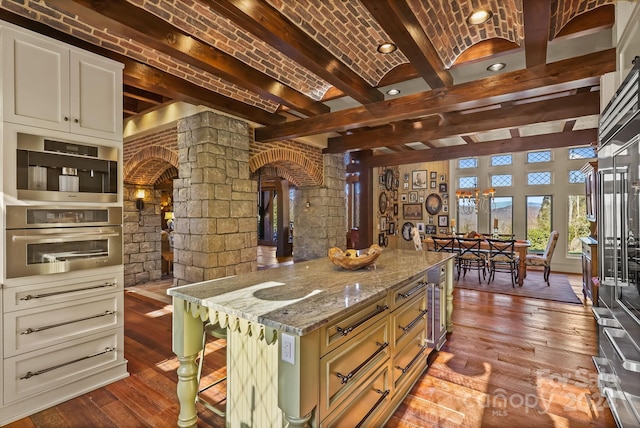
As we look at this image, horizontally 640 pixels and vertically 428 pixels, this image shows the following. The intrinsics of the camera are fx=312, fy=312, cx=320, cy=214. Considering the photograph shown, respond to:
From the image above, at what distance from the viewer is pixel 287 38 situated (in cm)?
236

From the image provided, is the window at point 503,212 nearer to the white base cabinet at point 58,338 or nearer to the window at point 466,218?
the window at point 466,218

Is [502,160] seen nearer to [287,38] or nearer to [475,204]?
[475,204]

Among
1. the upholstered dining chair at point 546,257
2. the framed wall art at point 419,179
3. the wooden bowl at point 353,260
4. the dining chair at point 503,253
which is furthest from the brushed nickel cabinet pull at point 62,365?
the framed wall art at point 419,179

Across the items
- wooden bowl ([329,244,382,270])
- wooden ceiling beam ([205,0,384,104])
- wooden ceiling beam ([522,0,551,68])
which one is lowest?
wooden bowl ([329,244,382,270])

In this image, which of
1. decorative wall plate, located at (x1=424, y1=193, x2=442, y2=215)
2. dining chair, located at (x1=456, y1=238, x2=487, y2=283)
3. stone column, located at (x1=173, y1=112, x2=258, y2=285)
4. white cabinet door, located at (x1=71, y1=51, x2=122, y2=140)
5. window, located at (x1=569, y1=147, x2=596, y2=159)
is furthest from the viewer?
decorative wall plate, located at (x1=424, y1=193, x2=442, y2=215)

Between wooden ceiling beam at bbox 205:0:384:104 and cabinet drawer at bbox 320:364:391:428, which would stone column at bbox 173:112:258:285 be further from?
cabinet drawer at bbox 320:364:391:428

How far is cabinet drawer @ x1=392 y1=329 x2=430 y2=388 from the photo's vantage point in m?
2.09

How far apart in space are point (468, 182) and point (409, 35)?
719 cm

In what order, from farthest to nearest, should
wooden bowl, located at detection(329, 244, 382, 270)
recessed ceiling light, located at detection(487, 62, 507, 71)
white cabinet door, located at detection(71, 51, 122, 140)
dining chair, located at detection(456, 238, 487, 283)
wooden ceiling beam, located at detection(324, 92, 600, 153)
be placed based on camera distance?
dining chair, located at detection(456, 238, 487, 283), wooden ceiling beam, located at detection(324, 92, 600, 153), recessed ceiling light, located at detection(487, 62, 507, 71), wooden bowl, located at detection(329, 244, 382, 270), white cabinet door, located at detection(71, 51, 122, 140)

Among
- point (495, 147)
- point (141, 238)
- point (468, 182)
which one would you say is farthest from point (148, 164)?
point (468, 182)

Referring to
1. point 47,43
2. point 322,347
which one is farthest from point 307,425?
point 47,43

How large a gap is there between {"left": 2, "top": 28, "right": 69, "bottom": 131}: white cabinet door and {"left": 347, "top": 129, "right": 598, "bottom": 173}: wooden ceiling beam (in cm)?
541

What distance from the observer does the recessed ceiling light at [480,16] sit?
2.36 metres

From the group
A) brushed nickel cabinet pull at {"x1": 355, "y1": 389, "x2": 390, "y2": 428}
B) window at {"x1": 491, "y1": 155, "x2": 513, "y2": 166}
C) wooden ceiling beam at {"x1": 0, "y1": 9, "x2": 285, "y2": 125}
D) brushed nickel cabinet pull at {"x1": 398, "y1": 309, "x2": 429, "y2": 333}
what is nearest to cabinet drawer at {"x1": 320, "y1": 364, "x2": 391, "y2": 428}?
brushed nickel cabinet pull at {"x1": 355, "y1": 389, "x2": 390, "y2": 428}
